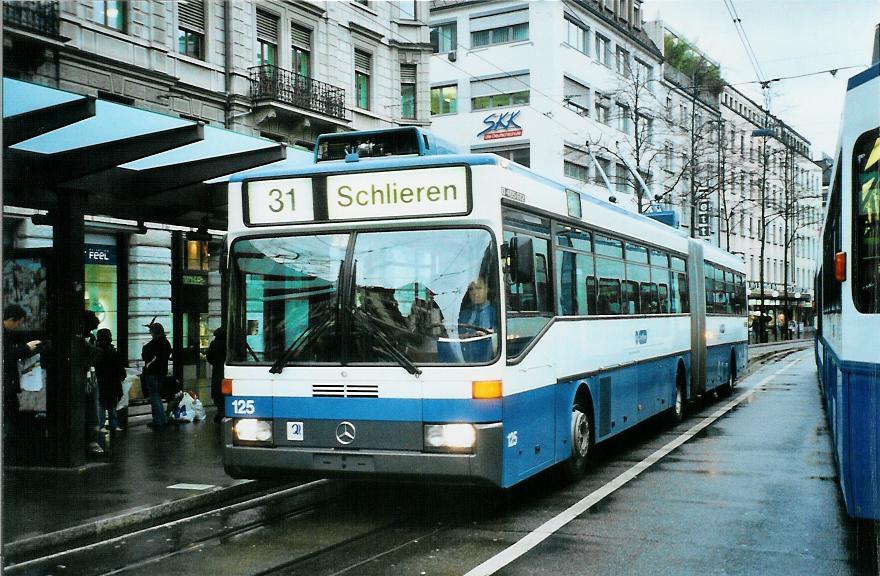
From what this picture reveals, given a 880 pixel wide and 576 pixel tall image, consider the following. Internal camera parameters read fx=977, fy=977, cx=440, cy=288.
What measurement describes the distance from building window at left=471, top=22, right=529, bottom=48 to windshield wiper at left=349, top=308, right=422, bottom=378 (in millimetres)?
40582

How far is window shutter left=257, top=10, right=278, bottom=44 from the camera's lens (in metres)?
24.8

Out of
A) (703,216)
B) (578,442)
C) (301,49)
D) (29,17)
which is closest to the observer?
(29,17)

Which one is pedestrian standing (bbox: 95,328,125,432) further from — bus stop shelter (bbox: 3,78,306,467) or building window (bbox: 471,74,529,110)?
building window (bbox: 471,74,529,110)

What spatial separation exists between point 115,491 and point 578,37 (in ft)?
133

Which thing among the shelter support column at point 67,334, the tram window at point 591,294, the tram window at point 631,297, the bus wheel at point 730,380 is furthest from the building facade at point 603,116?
the shelter support column at point 67,334

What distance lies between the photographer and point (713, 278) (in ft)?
63.6

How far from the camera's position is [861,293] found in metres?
6.20

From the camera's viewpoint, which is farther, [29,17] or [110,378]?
[110,378]

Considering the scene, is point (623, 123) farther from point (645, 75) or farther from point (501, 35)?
point (645, 75)

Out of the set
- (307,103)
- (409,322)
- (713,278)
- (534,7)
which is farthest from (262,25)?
(534,7)

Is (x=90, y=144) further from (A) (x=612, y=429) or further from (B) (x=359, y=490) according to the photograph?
(A) (x=612, y=429)

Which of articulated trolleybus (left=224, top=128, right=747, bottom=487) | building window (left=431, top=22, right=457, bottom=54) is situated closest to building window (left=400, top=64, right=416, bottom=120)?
building window (left=431, top=22, right=457, bottom=54)

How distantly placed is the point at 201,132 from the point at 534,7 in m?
38.2

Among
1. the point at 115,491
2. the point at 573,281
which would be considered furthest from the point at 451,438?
the point at 115,491
